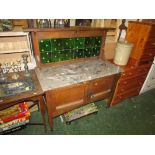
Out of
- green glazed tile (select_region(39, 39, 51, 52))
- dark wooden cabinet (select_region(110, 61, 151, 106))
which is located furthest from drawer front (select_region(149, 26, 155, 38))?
green glazed tile (select_region(39, 39, 51, 52))

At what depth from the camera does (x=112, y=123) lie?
2637mm

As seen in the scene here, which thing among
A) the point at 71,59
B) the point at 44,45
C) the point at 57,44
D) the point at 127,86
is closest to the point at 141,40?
the point at 127,86

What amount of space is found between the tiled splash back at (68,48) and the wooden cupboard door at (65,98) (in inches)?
26.1

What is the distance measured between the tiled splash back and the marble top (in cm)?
17

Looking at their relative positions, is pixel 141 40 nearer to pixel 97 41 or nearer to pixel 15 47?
pixel 97 41

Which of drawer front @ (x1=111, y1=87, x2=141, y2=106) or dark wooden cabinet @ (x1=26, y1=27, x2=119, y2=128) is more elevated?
dark wooden cabinet @ (x1=26, y1=27, x2=119, y2=128)

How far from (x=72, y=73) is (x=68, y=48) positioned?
505 millimetres

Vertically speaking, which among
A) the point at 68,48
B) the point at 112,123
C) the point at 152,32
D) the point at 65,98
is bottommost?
the point at 112,123

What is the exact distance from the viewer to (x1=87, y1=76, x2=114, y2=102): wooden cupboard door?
2.31 m

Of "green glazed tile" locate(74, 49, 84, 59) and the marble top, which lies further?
"green glazed tile" locate(74, 49, 84, 59)

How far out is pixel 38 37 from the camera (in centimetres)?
203

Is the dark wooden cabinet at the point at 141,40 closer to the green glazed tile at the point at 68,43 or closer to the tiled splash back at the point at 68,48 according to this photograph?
the tiled splash back at the point at 68,48

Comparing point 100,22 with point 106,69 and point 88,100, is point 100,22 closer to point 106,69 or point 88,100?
point 106,69

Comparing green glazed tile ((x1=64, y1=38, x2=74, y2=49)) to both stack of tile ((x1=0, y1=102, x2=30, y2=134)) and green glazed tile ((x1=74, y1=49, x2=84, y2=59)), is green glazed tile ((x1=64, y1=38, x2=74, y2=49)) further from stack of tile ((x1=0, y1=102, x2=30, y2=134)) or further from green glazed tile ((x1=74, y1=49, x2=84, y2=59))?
stack of tile ((x1=0, y1=102, x2=30, y2=134))
